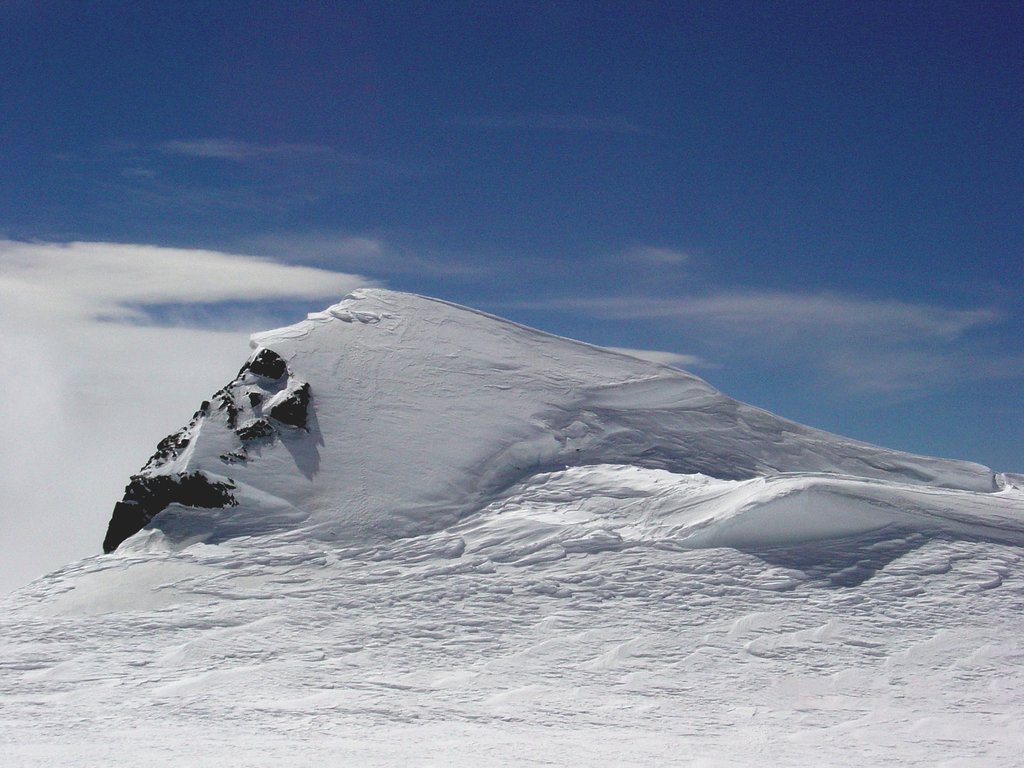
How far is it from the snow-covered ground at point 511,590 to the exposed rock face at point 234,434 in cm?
6

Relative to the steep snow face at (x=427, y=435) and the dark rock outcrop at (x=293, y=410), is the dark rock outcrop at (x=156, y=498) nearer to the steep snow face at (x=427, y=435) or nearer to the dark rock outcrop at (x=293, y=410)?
the steep snow face at (x=427, y=435)

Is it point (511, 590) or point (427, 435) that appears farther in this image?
point (427, 435)

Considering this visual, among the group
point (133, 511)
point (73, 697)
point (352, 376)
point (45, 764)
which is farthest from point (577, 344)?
point (45, 764)

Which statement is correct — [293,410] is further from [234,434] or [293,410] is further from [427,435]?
[427,435]

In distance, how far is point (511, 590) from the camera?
1159cm

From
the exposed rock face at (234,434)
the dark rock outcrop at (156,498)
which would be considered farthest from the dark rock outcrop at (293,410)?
the dark rock outcrop at (156,498)

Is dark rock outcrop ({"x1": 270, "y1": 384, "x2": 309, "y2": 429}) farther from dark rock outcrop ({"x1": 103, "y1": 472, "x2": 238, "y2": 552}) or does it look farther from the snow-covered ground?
dark rock outcrop ({"x1": 103, "y1": 472, "x2": 238, "y2": 552})

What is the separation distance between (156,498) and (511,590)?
5.57m

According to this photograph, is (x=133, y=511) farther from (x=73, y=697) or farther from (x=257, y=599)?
(x=73, y=697)

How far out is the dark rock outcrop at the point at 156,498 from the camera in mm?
13750

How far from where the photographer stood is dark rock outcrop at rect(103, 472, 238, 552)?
13.8 m

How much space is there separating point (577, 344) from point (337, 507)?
23.6 ft

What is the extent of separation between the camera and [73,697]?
347 inches

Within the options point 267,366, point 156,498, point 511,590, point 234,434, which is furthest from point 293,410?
point 511,590
